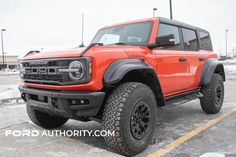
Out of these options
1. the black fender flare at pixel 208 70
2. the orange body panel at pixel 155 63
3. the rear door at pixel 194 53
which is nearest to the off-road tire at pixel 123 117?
the orange body panel at pixel 155 63

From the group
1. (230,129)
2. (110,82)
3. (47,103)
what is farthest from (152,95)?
→ (230,129)

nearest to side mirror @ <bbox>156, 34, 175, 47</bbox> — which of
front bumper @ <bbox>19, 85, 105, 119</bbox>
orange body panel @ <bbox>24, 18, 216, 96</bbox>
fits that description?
orange body panel @ <bbox>24, 18, 216, 96</bbox>

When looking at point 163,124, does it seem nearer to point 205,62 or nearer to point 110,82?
point 205,62

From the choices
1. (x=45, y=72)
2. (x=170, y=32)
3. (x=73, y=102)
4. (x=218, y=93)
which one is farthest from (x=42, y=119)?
(x=218, y=93)

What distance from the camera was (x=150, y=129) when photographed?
410cm

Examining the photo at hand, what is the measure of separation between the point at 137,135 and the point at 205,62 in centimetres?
311

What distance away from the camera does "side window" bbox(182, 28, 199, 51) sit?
581cm

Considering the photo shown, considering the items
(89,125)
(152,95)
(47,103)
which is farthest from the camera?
(89,125)

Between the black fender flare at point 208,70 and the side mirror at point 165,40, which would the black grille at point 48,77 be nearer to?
the side mirror at point 165,40

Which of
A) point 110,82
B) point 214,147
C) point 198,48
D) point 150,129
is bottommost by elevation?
point 214,147

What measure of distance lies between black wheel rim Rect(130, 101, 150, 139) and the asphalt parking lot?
10.8 inches

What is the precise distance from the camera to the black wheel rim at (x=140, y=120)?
12.5ft

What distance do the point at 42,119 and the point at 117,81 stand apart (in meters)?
1.96

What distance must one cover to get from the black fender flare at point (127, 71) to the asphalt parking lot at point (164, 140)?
2.69 feet
